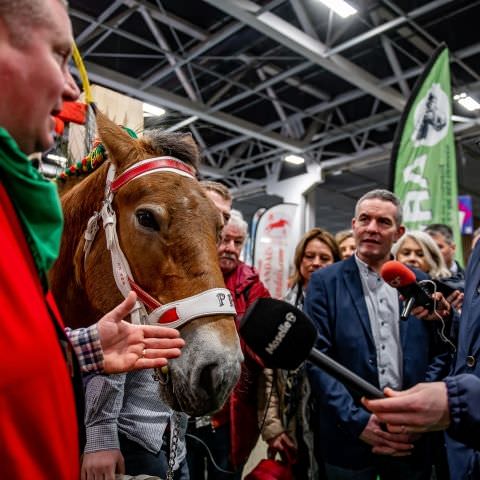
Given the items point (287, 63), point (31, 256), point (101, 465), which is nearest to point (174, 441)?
point (101, 465)

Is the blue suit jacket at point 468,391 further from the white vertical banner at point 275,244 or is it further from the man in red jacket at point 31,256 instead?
the white vertical banner at point 275,244

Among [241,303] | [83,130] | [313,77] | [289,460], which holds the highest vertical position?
[313,77]

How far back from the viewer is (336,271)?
244 cm

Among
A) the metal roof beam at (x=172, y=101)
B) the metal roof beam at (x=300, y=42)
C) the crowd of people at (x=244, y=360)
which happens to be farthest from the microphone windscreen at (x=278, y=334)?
the metal roof beam at (x=172, y=101)

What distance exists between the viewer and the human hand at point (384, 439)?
65.7 inches

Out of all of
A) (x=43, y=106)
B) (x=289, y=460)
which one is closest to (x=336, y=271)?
(x=289, y=460)

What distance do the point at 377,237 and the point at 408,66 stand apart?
7.64m

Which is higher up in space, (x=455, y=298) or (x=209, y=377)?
(x=455, y=298)

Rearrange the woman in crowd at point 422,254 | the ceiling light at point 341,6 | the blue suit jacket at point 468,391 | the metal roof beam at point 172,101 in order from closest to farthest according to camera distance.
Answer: the blue suit jacket at point 468,391 → the woman in crowd at point 422,254 → the ceiling light at point 341,6 → the metal roof beam at point 172,101

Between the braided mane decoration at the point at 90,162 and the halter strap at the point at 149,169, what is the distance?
0.88 ft

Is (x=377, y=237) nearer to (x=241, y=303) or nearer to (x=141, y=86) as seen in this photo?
(x=241, y=303)

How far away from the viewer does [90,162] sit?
1869mm

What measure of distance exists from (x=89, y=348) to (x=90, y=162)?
41.8 inches

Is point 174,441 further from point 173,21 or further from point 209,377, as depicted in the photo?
point 173,21
